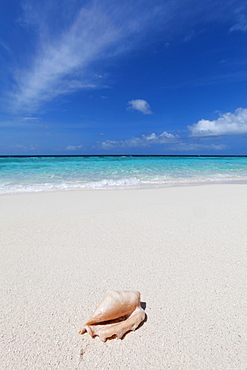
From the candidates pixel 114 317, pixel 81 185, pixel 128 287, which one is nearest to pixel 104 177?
pixel 81 185

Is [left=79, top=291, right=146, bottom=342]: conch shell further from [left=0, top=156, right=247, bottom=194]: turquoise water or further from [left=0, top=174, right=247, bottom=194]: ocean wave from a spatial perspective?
[left=0, top=156, right=247, bottom=194]: turquoise water

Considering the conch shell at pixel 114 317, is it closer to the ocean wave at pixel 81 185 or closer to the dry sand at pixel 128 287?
the dry sand at pixel 128 287

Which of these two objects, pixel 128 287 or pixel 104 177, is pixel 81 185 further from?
pixel 128 287

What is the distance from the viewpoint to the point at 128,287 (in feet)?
6.07

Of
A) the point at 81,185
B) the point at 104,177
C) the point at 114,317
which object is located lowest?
the point at 104,177

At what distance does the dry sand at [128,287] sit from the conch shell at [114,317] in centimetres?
6

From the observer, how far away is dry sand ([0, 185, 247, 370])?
1.27m

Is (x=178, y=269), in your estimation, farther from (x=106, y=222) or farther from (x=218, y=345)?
(x=106, y=222)

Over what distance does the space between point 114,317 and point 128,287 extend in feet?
1.60

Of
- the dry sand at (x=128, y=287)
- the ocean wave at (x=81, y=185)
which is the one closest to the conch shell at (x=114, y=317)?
the dry sand at (x=128, y=287)

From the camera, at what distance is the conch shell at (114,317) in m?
1.34

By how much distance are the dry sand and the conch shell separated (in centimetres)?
6

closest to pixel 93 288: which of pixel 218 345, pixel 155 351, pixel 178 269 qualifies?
pixel 155 351

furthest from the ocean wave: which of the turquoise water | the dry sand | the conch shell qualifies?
the conch shell
